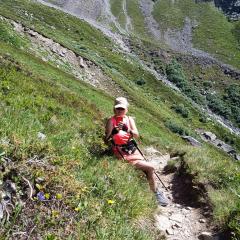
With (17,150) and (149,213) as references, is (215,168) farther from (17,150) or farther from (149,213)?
(17,150)

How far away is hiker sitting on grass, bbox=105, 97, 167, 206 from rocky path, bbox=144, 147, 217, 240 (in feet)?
1.87

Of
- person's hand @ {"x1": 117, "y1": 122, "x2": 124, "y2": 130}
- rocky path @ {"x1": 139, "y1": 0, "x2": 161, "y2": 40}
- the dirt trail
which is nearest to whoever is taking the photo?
person's hand @ {"x1": 117, "y1": 122, "x2": 124, "y2": 130}

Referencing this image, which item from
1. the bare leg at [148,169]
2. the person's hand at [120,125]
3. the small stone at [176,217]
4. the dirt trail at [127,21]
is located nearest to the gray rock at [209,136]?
the person's hand at [120,125]

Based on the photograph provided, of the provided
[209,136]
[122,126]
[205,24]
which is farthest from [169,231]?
[205,24]

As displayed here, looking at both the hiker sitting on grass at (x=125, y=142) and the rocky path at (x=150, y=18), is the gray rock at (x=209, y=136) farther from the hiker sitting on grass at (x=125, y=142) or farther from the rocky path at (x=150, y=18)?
the rocky path at (x=150, y=18)

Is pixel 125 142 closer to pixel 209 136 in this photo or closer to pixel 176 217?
pixel 176 217

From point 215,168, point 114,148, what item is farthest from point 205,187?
point 114,148

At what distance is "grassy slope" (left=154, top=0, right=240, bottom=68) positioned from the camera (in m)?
122

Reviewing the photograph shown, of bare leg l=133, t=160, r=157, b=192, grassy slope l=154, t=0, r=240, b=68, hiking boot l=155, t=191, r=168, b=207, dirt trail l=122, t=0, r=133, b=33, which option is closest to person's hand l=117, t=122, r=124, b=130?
bare leg l=133, t=160, r=157, b=192

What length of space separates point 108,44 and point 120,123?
79.0 m

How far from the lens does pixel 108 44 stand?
287ft

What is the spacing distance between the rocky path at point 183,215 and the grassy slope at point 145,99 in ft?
1.31

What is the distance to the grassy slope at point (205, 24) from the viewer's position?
121688 millimetres

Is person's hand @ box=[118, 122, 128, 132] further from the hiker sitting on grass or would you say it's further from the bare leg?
the bare leg
